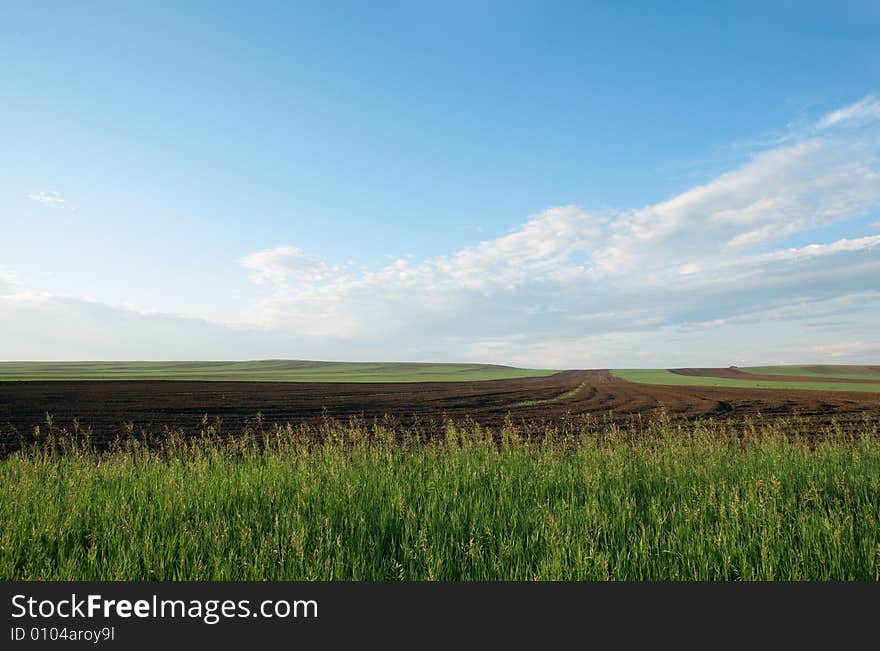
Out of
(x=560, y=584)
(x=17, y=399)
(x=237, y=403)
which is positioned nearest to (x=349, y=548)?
(x=560, y=584)

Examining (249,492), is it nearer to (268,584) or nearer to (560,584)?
(268,584)

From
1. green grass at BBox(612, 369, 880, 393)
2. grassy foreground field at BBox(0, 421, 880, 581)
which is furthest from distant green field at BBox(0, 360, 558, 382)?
grassy foreground field at BBox(0, 421, 880, 581)

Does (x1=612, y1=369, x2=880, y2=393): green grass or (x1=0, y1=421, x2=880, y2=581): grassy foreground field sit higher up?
(x1=0, y1=421, x2=880, y2=581): grassy foreground field

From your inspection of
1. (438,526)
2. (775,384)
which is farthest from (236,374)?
(438,526)

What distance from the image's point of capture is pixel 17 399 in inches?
1410

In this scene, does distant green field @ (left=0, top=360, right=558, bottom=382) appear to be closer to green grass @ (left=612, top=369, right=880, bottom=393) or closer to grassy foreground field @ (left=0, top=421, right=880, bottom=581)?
green grass @ (left=612, top=369, right=880, bottom=393)

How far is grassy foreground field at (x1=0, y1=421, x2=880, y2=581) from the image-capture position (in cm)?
446

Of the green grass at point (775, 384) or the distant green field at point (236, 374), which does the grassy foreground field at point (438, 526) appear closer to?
the green grass at point (775, 384)

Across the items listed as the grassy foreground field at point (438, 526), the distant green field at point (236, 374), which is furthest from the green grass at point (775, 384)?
the grassy foreground field at point (438, 526)

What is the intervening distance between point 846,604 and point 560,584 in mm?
2047

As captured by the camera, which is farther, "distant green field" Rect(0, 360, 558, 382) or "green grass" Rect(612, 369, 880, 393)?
"distant green field" Rect(0, 360, 558, 382)

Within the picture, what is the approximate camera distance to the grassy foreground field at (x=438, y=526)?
4465 mm

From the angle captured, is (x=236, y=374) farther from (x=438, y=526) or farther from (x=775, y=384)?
(x=438, y=526)

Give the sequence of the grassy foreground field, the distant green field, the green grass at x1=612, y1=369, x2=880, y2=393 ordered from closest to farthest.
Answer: the grassy foreground field
the green grass at x1=612, y1=369, x2=880, y2=393
the distant green field
